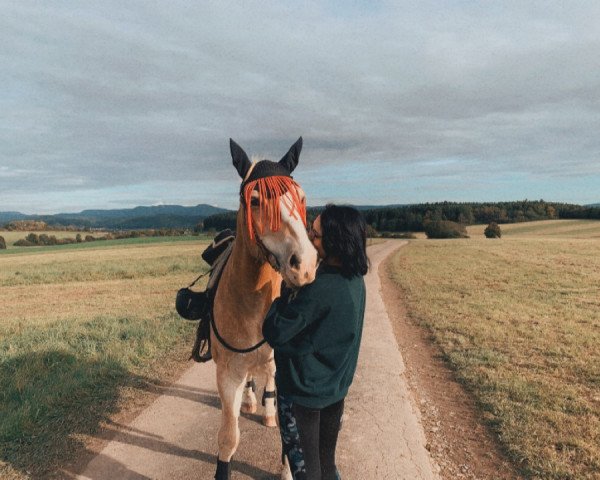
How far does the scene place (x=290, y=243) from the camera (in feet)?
7.50

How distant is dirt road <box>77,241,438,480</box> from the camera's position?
→ 3.86 m

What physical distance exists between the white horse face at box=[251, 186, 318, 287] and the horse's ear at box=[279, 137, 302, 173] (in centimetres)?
35

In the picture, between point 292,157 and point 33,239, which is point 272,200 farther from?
point 33,239

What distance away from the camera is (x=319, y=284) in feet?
7.69

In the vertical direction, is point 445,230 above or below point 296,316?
below

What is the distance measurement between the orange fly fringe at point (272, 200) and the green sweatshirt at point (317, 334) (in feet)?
1.31

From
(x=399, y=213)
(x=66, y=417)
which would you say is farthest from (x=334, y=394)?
(x=399, y=213)

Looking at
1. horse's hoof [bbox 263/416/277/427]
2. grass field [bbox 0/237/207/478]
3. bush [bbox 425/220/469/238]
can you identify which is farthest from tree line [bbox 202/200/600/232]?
horse's hoof [bbox 263/416/277/427]

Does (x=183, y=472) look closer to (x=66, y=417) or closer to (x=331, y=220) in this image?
(x=66, y=417)

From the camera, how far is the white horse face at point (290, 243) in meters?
2.19

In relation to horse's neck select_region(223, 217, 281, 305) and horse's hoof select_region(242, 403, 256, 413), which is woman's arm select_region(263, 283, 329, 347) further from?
horse's hoof select_region(242, 403, 256, 413)

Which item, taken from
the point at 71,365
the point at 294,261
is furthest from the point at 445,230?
the point at 294,261

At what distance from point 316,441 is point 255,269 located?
1.23m

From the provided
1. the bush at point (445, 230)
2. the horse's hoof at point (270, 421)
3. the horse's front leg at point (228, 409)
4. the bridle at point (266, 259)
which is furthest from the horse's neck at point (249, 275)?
the bush at point (445, 230)
